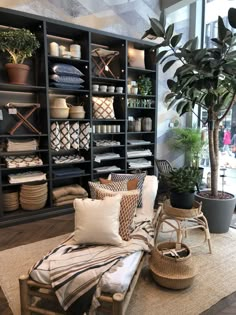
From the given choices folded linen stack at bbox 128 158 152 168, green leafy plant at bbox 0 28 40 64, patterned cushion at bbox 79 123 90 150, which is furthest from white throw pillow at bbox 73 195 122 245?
folded linen stack at bbox 128 158 152 168

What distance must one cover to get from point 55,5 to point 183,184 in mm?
3088

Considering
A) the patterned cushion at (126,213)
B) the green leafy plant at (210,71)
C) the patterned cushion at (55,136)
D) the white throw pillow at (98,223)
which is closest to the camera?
the white throw pillow at (98,223)

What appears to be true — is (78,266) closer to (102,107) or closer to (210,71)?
(210,71)

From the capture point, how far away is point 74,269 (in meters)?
1.66

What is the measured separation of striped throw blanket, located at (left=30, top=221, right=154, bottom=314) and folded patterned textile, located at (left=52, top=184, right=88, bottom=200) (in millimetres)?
1612

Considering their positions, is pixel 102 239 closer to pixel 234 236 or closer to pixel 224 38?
pixel 234 236

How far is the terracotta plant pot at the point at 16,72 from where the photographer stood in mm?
3090

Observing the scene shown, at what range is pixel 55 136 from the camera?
3.45 m

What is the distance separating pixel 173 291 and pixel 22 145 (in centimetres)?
247

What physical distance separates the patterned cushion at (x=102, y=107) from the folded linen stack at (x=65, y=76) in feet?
1.21

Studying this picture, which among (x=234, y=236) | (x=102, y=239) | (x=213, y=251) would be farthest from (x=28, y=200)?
(x=234, y=236)

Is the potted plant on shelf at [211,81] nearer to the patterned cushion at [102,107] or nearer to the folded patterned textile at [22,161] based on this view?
the patterned cushion at [102,107]

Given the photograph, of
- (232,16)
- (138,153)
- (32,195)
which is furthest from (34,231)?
(232,16)

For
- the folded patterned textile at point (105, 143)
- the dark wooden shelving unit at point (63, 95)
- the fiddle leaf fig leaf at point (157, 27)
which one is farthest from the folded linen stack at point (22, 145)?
the fiddle leaf fig leaf at point (157, 27)
